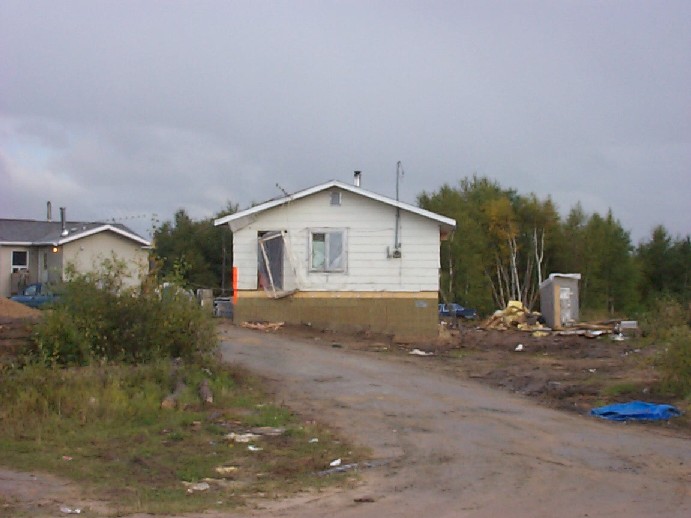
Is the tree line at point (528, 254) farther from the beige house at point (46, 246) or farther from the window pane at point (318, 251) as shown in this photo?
the window pane at point (318, 251)

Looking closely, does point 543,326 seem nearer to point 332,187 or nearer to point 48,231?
point 332,187

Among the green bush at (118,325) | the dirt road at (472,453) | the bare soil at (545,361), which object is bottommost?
the dirt road at (472,453)

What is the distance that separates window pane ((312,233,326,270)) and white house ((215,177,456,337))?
0.03 m

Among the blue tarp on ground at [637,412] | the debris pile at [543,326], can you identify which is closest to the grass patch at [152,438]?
the blue tarp on ground at [637,412]

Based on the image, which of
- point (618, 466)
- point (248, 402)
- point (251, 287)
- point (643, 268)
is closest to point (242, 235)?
point (251, 287)

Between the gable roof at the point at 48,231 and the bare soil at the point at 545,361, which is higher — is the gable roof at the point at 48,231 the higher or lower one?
the higher one

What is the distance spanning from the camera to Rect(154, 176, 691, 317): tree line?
50.3 meters

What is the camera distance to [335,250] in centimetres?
2744

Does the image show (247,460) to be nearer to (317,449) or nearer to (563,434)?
Answer: (317,449)

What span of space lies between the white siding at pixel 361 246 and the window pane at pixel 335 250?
221 mm

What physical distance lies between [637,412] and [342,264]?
1429 centimetres

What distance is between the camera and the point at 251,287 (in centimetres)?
2747

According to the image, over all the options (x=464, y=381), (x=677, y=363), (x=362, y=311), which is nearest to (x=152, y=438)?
(x=464, y=381)

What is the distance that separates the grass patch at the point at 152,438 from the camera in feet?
31.1
